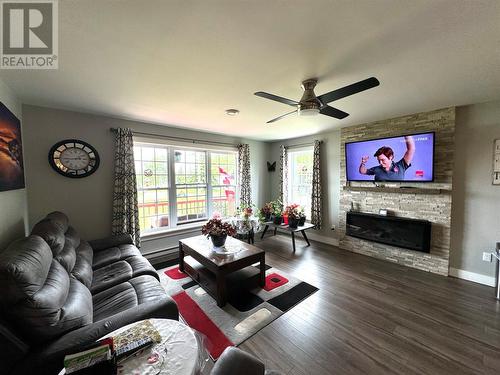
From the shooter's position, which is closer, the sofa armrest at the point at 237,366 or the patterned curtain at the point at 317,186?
the sofa armrest at the point at 237,366

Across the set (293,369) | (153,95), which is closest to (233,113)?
(153,95)

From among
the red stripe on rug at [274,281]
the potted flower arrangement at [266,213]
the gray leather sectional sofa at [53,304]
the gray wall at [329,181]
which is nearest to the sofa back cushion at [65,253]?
the gray leather sectional sofa at [53,304]

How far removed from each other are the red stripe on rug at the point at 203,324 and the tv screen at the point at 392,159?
3.36m

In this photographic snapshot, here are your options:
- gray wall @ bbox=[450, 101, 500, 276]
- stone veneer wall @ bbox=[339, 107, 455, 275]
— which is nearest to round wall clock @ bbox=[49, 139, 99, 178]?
stone veneer wall @ bbox=[339, 107, 455, 275]

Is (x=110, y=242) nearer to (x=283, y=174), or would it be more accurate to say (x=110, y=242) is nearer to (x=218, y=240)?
(x=218, y=240)

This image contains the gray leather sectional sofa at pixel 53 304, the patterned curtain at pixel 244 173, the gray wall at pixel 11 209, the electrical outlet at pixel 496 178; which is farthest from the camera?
the patterned curtain at pixel 244 173

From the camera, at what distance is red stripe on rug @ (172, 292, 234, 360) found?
1.74 meters

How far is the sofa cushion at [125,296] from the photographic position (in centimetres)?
161

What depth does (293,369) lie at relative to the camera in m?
1.54

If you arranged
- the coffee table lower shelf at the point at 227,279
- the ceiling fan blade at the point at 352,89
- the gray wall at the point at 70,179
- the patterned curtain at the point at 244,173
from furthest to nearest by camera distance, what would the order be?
the patterned curtain at the point at 244,173 < the gray wall at the point at 70,179 < the coffee table lower shelf at the point at 227,279 < the ceiling fan blade at the point at 352,89

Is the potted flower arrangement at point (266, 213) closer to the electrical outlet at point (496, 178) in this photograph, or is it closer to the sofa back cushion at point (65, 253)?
the sofa back cushion at point (65, 253)

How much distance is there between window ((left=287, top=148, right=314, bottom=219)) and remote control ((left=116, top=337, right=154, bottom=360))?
166 inches

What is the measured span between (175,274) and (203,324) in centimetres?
122

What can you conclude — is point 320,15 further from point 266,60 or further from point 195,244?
point 195,244
